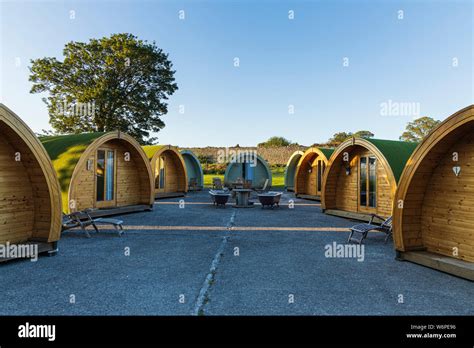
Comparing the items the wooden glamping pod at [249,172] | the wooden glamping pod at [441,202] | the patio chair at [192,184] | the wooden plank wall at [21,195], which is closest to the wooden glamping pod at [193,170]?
the patio chair at [192,184]

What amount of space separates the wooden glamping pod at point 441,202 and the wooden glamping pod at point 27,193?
7.59m

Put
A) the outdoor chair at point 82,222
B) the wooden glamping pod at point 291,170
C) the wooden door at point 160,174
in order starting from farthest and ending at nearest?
the wooden glamping pod at point 291,170, the wooden door at point 160,174, the outdoor chair at point 82,222

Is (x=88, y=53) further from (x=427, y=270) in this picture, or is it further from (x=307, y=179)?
(x=427, y=270)

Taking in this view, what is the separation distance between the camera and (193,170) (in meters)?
22.6

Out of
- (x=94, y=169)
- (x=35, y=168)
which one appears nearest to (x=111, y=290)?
(x=35, y=168)

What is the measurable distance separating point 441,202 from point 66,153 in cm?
1135

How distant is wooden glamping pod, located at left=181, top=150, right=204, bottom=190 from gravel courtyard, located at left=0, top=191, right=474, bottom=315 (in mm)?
14071

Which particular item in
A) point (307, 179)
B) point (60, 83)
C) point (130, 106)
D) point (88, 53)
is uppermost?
point (88, 53)

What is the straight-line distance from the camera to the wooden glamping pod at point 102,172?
9.28 meters

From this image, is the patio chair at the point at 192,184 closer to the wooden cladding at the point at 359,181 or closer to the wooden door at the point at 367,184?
the wooden cladding at the point at 359,181

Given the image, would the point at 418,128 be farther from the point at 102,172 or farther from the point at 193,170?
the point at 102,172

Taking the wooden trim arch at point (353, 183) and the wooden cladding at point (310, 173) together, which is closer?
the wooden trim arch at point (353, 183)
